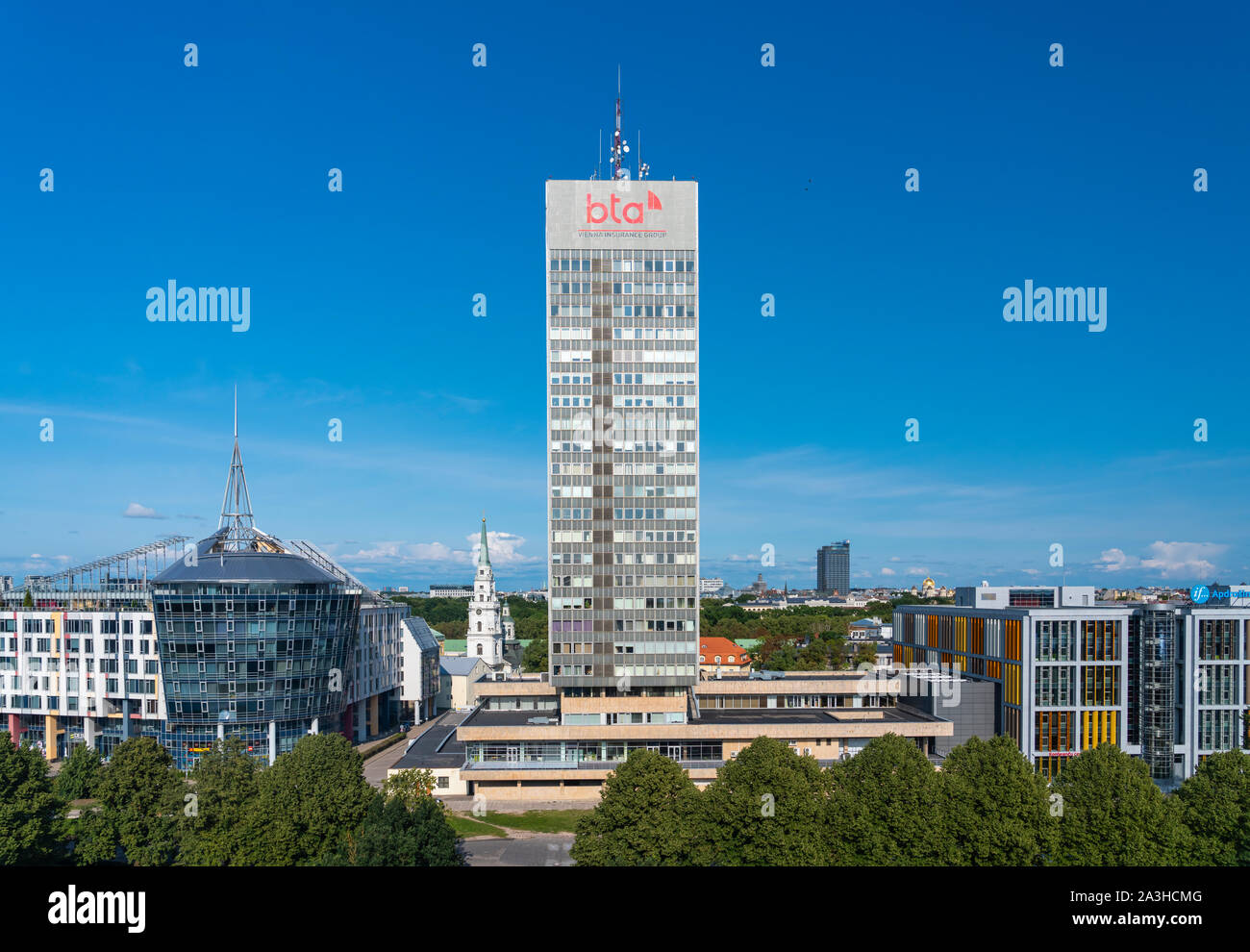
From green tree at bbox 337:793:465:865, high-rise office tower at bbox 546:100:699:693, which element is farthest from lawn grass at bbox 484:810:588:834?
green tree at bbox 337:793:465:865

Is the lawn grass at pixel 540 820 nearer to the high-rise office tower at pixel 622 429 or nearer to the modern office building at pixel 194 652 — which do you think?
the high-rise office tower at pixel 622 429

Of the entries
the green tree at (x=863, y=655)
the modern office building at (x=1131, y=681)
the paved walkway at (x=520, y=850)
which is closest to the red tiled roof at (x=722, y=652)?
the green tree at (x=863, y=655)

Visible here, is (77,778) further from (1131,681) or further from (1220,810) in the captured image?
(1131,681)

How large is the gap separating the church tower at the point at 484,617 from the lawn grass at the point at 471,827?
6796 cm

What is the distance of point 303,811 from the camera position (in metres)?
44.7

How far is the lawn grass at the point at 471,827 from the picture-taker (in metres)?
61.5

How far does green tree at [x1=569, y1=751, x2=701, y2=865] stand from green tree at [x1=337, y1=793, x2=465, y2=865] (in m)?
6.70

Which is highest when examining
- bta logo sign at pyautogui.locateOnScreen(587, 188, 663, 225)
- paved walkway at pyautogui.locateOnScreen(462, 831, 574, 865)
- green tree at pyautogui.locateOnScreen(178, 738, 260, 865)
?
bta logo sign at pyautogui.locateOnScreen(587, 188, 663, 225)

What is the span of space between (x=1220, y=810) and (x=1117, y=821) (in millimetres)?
6649

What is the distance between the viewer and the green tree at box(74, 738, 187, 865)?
152ft

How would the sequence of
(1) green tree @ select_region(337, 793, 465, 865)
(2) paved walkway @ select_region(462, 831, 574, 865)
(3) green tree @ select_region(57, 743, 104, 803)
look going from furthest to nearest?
(3) green tree @ select_region(57, 743, 104, 803) → (2) paved walkway @ select_region(462, 831, 574, 865) → (1) green tree @ select_region(337, 793, 465, 865)

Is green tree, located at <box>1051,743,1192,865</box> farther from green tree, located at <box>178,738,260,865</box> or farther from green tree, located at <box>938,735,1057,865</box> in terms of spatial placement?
green tree, located at <box>178,738,260,865</box>
